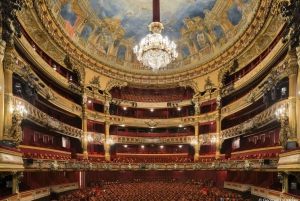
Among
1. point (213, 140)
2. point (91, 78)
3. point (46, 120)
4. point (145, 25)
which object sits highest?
point (145, 25)

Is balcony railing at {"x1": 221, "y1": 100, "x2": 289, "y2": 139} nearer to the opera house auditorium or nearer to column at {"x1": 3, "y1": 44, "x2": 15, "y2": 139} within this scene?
the opera house auditorium

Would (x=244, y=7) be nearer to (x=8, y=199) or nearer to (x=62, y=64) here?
(x=62, y=64)

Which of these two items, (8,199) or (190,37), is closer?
(8,199)

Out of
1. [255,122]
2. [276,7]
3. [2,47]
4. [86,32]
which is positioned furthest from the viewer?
[86,32]

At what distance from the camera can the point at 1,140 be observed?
11.1m

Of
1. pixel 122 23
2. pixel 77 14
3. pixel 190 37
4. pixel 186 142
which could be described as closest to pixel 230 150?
pixel 186 142

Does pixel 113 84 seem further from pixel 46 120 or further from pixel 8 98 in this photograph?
pixel 8 98

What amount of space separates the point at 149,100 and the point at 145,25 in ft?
29.6

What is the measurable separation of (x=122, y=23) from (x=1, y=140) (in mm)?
18447

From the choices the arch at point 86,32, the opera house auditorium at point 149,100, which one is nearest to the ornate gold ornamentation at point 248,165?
the opera house auditorium at point 149,100

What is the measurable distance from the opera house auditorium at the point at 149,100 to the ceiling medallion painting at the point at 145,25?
12 cm

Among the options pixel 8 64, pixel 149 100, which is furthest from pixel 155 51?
pixel 149 100

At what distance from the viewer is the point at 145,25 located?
2722 centimetres

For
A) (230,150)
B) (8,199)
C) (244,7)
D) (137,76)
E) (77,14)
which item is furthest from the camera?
(137,76)
